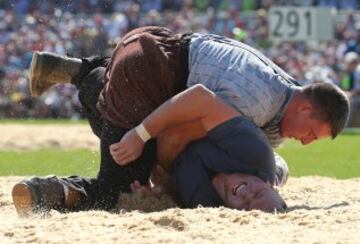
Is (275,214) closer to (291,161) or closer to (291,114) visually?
(291,114)

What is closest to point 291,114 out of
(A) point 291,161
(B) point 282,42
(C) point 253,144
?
(C) point 253,144

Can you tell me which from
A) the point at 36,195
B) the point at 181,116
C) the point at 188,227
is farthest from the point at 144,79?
the point at 188,227

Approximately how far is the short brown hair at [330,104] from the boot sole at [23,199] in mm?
Answer: 1959

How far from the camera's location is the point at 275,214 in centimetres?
557

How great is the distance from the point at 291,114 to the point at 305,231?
4.43 feet

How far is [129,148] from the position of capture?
237 inches

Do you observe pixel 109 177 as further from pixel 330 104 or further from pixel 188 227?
pixel 330 104

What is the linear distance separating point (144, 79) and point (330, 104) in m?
1.26

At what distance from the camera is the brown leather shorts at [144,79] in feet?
20.7

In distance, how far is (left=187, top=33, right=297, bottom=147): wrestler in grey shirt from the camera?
6.10 metres

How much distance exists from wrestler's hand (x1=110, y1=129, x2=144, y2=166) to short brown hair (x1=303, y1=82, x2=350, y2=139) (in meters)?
1.19

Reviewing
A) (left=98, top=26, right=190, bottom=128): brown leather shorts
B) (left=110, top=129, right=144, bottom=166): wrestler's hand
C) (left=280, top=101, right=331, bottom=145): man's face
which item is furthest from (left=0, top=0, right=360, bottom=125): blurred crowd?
(left=110, top=129, right=144, bottom=166): wrestler's hand

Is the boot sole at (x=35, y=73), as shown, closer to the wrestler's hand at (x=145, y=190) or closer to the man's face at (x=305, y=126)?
the wrestler's hand at (x=145, y=190)

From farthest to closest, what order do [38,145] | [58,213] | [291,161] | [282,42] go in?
[282,42] < [38,145] < [291,161] < [58,213]
